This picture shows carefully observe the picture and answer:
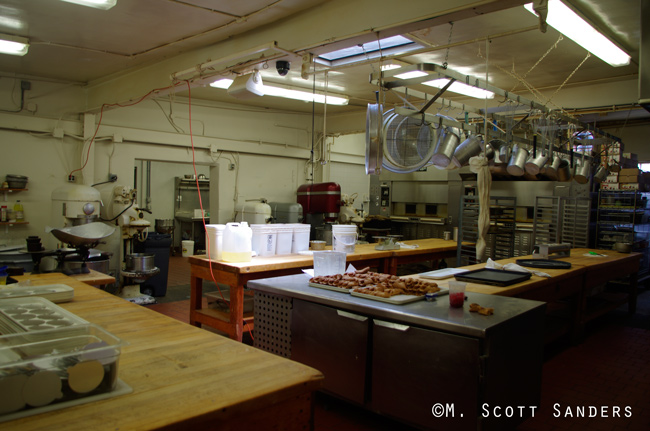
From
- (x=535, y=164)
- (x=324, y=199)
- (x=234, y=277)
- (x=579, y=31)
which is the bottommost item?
(x=234, y=277)

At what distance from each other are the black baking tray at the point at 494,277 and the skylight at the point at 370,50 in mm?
2431

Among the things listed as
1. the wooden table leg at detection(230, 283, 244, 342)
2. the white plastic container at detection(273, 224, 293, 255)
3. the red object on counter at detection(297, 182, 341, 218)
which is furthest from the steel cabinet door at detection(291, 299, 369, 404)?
the red object on counter at detection(297, 182, 341, 218)

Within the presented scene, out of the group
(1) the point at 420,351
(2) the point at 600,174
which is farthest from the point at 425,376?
(2) the point at 600,174

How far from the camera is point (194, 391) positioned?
128 centimetres

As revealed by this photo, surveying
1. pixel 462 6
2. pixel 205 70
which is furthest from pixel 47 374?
pixel 205 70

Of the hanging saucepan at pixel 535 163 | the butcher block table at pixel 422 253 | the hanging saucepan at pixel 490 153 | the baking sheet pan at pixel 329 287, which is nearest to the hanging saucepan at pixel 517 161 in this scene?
the hanging saucepan at pixel 535 163

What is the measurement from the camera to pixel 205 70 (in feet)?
17.0

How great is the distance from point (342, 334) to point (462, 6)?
93.1 inches

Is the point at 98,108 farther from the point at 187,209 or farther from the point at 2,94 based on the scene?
the point at 187,209

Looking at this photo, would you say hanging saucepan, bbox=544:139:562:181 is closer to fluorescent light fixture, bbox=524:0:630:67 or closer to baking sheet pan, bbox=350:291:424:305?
fluorescent light fixture, bbox=524:0:630:67

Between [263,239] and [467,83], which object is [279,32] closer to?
[467,83]

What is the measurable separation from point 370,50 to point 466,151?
186cm

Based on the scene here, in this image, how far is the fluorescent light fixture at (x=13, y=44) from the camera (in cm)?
491

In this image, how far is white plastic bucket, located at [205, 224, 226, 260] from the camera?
4.21 m
